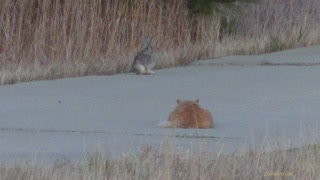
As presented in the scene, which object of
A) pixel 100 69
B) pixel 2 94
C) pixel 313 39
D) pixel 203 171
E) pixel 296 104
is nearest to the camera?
pixel 203 171

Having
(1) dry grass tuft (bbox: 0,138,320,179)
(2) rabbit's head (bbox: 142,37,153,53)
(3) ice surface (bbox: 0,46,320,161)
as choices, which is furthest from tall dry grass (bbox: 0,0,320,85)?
(1) dry grass tuft (bbox: 0,138,320,179)

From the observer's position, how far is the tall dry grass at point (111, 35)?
16.0 metres

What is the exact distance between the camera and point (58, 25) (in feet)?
56.1

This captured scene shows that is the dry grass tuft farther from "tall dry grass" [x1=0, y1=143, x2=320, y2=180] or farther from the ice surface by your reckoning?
the ice surface

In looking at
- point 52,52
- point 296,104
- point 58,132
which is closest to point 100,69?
point 52,52

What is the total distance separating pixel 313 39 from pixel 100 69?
5.09 metres

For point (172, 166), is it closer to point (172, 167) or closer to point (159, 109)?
point (172, 167)

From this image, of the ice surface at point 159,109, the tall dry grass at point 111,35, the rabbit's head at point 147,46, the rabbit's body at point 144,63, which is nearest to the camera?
the ice surface at point 159,109

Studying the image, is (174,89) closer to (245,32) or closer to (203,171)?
(203,171)

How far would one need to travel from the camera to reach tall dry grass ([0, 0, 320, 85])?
52.5ft

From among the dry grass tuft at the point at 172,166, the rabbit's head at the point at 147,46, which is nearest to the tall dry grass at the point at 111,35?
the rabbit's head at the point at 147,46

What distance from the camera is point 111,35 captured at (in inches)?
693

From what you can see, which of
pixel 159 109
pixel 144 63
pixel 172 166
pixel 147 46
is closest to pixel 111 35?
pixel 147 46

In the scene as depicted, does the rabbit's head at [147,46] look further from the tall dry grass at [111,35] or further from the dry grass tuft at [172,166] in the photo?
the dry grass tuft at [172,166]
